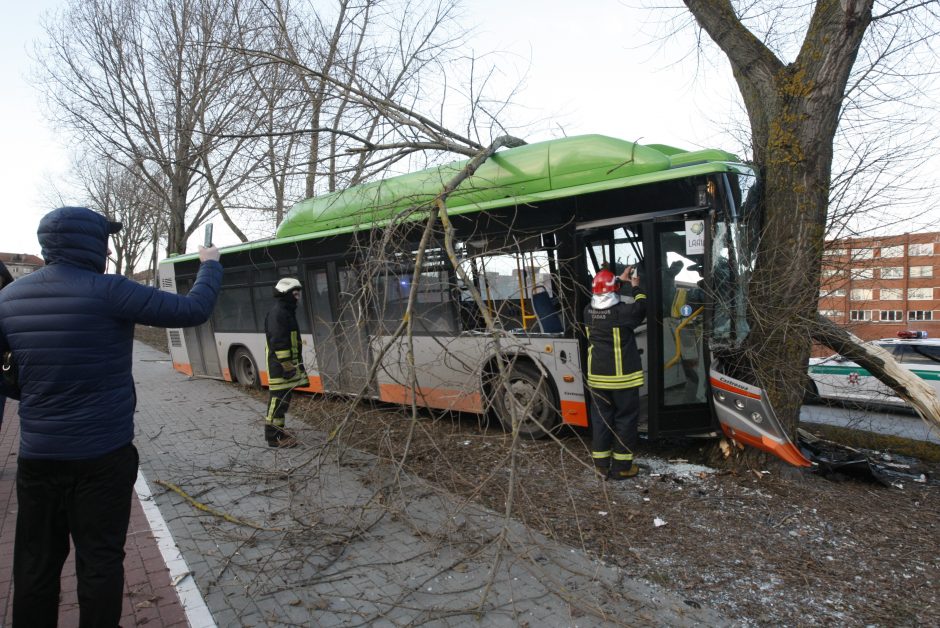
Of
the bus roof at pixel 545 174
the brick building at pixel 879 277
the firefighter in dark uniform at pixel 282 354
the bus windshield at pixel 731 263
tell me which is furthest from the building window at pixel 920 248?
the firefighter in dark uniform at pixel 282 354

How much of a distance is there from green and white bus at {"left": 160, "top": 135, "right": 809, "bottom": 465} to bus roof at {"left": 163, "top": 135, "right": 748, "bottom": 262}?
17mm

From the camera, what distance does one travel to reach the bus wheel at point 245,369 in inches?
433

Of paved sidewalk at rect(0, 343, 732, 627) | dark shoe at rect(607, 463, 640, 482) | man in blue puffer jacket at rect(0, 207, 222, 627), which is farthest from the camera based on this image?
dark shoe at rect(607, 463, 640, 482)

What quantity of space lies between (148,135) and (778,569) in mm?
20561

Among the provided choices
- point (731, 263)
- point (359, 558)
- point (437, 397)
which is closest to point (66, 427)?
point (359, 558)

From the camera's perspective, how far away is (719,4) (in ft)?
18.6

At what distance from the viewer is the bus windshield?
5.27 metres

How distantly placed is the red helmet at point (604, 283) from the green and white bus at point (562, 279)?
36 cm

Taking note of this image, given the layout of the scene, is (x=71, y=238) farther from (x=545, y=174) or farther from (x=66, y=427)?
(x=545, y=174)

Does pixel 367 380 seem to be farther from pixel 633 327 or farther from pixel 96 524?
pixel 633 327

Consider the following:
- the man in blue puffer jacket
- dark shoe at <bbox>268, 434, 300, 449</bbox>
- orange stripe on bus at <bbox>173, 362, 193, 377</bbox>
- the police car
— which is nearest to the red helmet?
the police car

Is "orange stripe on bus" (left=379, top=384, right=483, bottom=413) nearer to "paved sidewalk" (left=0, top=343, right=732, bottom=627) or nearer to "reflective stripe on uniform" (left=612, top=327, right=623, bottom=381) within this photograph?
"paved sidewalk" (left=0, top=343, right=732, bottom=627)

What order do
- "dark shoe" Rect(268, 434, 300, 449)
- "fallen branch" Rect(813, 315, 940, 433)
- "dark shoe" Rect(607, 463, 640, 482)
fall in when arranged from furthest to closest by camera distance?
"dark shoe" Rect(268, 434, 300, 449), "dark shoe" Rect(607, 463, 640, 482), "fallen branch" Rect(813, 315, 940, 433)

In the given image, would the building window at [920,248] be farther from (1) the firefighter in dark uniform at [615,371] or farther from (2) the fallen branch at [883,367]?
(1) the firefighter in dark uniform at [615,371]
